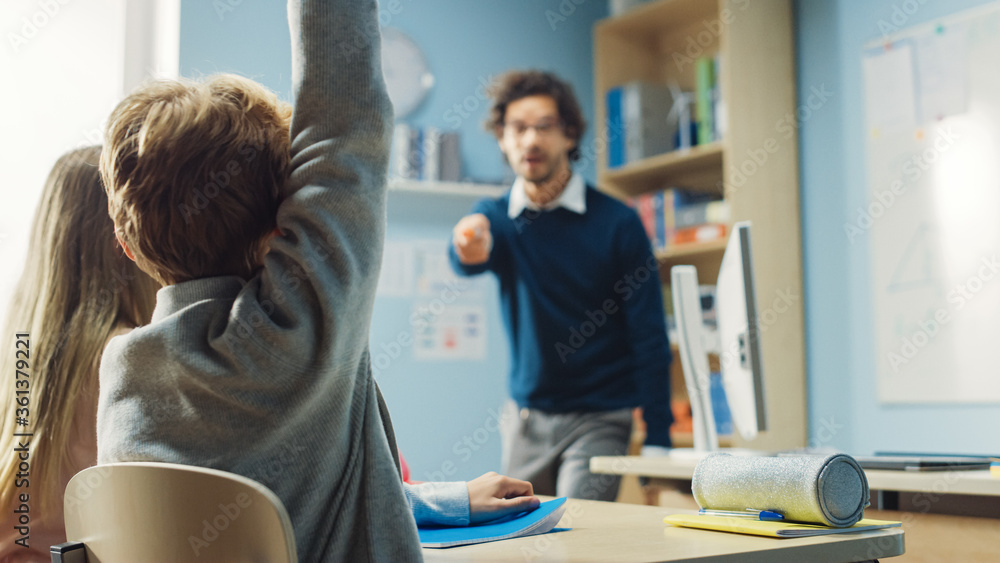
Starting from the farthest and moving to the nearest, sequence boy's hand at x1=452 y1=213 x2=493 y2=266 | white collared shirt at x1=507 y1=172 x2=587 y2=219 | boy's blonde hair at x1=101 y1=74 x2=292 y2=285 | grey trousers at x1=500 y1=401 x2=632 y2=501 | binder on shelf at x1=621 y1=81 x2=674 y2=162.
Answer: binder on shelf at x1=621 y1=81 x2=674 y2=162 → white collared shirt at x1=507 y1=172 x2=587 y2=219 → grey trousers at x1=500 y1=401 x2=632 y2=501 → boy's hand at x1=452 y1=213 x2=493 y2=266 → boy's blonde hair at x1=101 y1=74 x2=292 y2=285

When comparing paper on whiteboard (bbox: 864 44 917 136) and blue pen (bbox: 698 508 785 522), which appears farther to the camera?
paper on whiteboard (bbox: 864 44 917 136)

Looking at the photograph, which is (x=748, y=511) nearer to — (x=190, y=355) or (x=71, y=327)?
(x=190, y=355)

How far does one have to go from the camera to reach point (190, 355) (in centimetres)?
72

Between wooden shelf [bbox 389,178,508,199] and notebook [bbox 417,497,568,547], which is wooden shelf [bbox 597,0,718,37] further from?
notebook [bbox 417,497,568,547]

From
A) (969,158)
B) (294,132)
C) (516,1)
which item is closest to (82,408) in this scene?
(294,132)

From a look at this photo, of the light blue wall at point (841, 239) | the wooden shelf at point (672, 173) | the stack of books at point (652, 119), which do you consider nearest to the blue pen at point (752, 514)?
the light blue wall at point (841, 239)

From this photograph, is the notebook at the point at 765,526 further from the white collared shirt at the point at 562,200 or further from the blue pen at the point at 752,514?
the white collared shirt at the point at 562,200

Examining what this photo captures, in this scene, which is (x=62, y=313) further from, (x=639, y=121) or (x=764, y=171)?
(x=639, y=121)

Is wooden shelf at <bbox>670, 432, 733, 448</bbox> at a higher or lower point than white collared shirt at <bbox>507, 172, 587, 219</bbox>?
lower

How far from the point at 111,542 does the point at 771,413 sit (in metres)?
2.69

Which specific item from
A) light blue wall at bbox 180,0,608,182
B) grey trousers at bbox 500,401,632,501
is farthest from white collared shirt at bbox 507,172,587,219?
light blue wall at bbox 180,0,608,182

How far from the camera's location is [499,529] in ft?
3.03

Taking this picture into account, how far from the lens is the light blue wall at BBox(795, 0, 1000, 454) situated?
297 cm

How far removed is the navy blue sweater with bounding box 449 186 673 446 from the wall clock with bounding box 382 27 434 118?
0.96m
